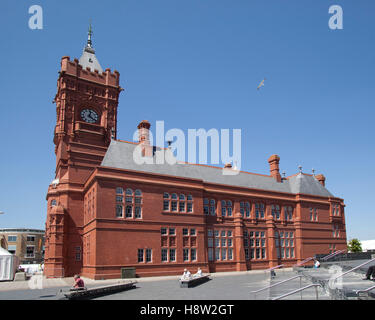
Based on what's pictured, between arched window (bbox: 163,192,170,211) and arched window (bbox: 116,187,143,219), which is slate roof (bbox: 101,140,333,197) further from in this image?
arched window (bbox: 116,187,143,219)

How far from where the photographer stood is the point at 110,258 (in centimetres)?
3319

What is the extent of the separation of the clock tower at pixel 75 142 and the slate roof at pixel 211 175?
2789 millimetres

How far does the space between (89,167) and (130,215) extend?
1102 centimetres

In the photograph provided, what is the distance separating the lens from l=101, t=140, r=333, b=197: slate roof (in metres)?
38.6

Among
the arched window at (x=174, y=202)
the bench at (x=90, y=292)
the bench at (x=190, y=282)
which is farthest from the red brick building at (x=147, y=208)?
the bench at (x=90, y=292)

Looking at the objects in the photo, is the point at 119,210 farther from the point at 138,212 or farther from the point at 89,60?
the point at 89,60

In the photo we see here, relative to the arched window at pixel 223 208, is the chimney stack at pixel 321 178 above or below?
above

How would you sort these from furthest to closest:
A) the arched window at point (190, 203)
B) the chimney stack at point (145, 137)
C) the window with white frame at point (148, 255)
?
the chimney stack at point (145, 137)
the arched window at point (190, 203)
the window with white frame at point (148, 255)

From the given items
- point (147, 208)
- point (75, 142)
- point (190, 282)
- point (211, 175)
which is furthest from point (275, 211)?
point (75, 142)

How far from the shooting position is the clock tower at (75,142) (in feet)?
129

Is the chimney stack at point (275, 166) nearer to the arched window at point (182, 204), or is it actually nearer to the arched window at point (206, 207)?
the arched window at point (206, 207)

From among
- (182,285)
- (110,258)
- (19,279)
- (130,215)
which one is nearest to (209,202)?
(130,215)

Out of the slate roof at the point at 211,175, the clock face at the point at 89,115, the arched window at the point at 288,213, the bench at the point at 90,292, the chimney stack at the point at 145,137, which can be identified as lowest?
the bench at the point at 90,292

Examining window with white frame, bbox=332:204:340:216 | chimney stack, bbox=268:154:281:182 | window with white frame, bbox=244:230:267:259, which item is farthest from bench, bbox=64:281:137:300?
window with white frame, bbox=332:204:340:216
